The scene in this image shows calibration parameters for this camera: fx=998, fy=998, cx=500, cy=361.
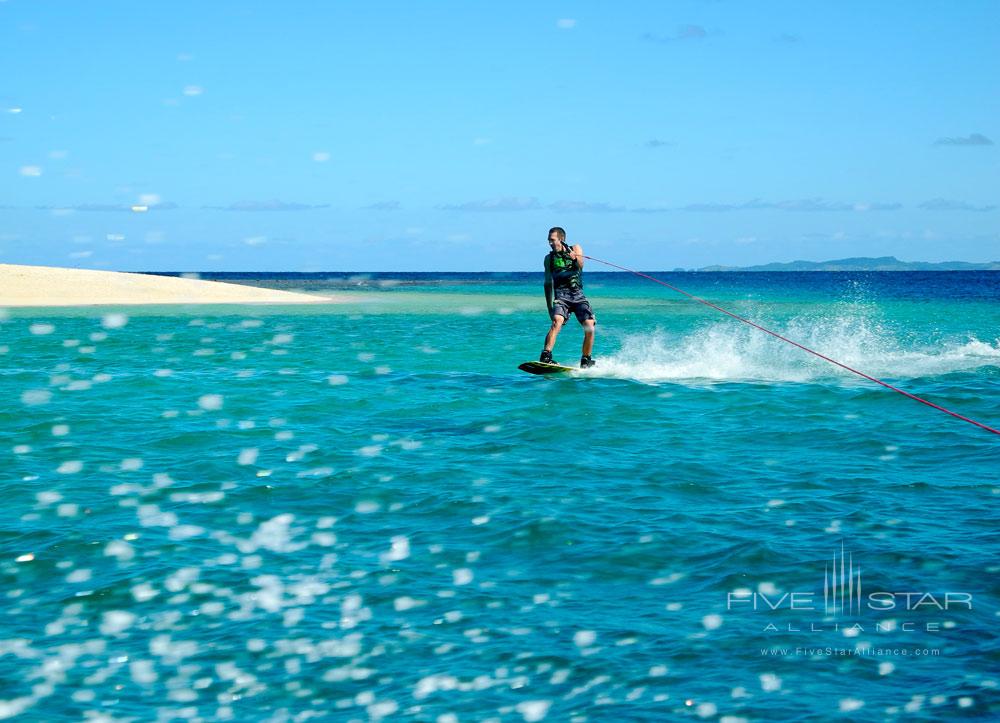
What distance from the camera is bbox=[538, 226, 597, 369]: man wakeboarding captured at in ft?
54.9

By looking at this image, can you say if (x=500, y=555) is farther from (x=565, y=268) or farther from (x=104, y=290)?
(x=104, y=290)

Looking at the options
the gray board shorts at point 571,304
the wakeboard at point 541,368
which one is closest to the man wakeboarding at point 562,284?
the gray board shorts at point 571,304

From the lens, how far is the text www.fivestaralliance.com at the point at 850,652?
5.60m

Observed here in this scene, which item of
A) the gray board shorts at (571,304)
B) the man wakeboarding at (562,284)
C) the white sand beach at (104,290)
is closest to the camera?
the man wakeboarding at (562,284)

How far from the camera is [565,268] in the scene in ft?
55.5

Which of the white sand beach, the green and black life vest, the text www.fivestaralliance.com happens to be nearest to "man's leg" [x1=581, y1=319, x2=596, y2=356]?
the green and black life vest

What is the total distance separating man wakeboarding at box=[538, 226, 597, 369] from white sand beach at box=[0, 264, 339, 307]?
123 ft

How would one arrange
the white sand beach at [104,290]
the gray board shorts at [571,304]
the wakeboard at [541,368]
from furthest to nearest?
the white sand beach at [104,290] → the wakeboard at [541,368] → the gray board shorts at [571,304]

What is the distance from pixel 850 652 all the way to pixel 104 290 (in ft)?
175

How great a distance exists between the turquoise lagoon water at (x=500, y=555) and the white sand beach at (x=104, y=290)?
122ft

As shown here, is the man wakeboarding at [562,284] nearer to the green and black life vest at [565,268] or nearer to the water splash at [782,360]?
the green and black life vest at [565,268]

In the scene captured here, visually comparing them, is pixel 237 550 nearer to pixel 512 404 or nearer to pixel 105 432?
pixel 105 432

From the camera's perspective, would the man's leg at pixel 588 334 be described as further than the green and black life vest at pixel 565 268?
Yes

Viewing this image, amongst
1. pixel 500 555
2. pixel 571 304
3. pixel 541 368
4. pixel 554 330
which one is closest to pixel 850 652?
Result: pixel 500 555
